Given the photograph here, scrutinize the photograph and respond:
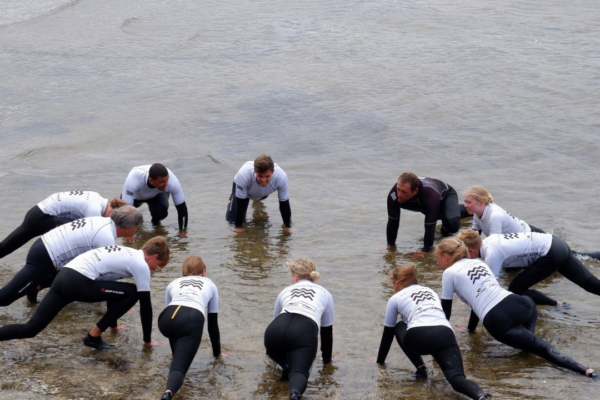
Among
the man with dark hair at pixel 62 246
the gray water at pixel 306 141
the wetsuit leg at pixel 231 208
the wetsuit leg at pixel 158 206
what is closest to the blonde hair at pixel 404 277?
the gray water at pixel 306 141

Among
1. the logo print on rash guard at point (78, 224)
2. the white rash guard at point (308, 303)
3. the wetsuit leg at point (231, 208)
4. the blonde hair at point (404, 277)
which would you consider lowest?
the wetsuit leg at point (231, 208)

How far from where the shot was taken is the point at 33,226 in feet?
29.0

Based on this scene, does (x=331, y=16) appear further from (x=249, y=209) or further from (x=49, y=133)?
(x=249, y=209)

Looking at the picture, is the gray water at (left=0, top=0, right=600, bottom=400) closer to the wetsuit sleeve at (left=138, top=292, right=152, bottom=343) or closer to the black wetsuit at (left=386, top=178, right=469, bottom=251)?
the wetsuit sleeve at (left=138, top=292, right=152, bottom=343)

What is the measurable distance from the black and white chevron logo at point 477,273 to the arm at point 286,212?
13.9ft

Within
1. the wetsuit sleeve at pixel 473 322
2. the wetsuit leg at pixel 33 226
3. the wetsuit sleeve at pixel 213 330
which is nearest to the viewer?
the wetsuit sleeve at pixel 213 330

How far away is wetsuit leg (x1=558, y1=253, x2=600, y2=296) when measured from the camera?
799 centimetres

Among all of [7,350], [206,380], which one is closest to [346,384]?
Result: [206,380]

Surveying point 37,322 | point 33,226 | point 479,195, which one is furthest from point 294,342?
point 33,226

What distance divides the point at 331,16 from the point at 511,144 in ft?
42.6

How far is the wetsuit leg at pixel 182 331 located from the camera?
646 cm

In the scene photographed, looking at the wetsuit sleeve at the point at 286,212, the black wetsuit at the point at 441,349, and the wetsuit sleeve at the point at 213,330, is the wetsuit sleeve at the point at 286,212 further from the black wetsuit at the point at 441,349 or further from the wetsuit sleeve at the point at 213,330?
the black wetsuit at the point at 441,349

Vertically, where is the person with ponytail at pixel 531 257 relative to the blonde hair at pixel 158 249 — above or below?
below

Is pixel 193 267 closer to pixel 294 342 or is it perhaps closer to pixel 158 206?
pixel 294 342
